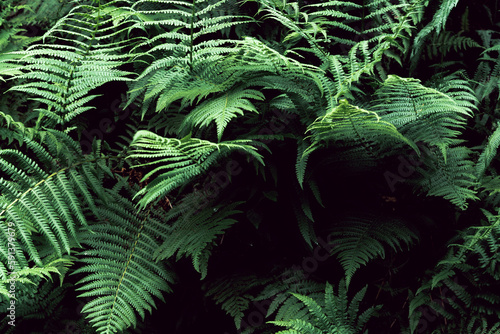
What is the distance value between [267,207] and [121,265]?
0.66 meters

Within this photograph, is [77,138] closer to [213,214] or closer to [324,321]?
[213,214]

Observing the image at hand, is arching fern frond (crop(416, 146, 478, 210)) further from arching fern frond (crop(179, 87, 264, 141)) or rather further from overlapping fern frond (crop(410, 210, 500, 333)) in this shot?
arching fern frond (crop(179, 87, 264, 141))

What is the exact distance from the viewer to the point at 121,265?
5.30 ft

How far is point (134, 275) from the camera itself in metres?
1.60

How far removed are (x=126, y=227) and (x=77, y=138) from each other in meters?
0.85

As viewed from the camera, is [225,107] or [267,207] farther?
[267,207]

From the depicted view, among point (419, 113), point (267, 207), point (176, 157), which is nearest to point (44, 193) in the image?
point (176, 157)

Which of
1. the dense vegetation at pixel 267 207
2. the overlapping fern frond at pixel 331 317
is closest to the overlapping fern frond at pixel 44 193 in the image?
the dense vegetation at pixel 267 207

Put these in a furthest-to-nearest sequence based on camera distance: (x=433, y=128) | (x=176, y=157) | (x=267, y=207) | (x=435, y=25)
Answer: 1. (x=435, y=25)
2. (x=267, y=207)
3. (x=433, y=128)
4. (x=176, y=157)

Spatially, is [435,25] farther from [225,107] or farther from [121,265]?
[121,265]

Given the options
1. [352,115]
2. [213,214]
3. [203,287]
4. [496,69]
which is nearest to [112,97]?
[213,214]

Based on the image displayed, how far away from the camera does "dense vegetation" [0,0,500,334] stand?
1.50 m

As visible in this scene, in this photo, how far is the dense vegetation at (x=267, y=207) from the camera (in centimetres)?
150

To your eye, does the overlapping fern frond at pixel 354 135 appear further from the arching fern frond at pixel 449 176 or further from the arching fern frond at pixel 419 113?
the arching fern frond at pixel 449 176
